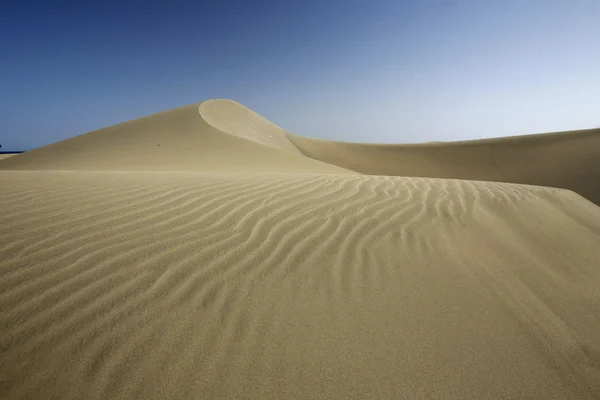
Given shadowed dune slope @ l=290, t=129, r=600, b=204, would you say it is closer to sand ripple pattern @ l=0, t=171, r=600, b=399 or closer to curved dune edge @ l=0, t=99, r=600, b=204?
curved dune edge @ l=0, t=99, r=600, b=204

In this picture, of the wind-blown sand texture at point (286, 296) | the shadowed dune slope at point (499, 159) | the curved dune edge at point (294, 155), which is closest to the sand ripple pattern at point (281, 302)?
the wind-blown sand texture at point (286, 296)

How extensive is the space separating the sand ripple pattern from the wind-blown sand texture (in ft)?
0.03

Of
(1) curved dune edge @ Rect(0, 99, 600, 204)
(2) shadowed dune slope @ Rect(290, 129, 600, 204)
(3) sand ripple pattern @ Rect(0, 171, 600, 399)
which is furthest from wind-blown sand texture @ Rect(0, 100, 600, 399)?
(2) shadowed dune slope @ Rect(290, 129, 600, 204)

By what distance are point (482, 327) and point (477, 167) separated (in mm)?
18972

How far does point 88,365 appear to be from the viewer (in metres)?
1.50

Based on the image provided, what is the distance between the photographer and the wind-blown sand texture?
5.06 feet

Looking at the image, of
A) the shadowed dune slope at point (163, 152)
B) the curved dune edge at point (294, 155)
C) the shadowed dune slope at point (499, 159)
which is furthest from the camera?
the shadowed dune slope at point (499, 159)

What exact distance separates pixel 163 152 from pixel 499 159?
19.0 m

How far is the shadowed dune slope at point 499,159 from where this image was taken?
14.8m

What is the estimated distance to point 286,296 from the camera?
6.78 ft

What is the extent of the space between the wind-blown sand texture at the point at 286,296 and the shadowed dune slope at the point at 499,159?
13991 millimetres

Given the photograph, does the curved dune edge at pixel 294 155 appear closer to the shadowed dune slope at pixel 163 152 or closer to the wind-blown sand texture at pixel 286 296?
the shadowed dune slope at pixel 163 152

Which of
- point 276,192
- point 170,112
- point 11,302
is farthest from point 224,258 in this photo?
point 170,112

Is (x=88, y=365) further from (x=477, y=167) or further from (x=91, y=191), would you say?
(x=477, y=167)
